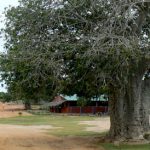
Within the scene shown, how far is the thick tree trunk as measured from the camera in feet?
72.8

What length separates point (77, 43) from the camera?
61.8 feet

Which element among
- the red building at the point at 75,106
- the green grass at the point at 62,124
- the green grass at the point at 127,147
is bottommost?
the green grass at the point at 127,147

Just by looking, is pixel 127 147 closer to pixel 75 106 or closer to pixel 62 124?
pixel 62 124

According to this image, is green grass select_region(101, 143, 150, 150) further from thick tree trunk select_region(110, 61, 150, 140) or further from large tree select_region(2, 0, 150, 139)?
large tree select_region(2, 0, 150, 139)

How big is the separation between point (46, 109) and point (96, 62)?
65.1 m

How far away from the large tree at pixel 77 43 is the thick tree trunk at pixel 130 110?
2.12 ft

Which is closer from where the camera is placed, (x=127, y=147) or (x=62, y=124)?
(x=127, y=147)

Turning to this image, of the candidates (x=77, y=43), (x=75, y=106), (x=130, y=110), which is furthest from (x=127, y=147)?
(x=75, y=106)

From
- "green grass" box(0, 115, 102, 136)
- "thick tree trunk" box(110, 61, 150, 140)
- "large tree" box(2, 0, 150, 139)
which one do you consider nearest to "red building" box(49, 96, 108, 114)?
"green grass" box(0, 115, 102, 136)

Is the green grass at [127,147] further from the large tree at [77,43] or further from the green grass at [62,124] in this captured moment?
the green grass at [62,124]

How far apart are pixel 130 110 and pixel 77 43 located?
5.25 meters

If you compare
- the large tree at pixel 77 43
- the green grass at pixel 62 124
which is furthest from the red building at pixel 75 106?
the large tree at pixel 77 43

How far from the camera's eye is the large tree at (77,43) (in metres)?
18.3

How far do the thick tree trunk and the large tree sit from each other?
2.12ft
